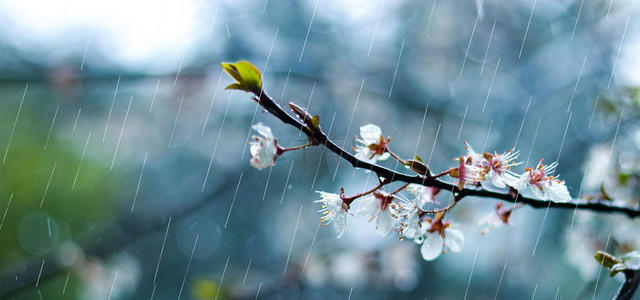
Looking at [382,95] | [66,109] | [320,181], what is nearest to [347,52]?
[382,95]

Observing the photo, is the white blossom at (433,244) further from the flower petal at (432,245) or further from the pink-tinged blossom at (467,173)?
the pink-tinged blossom at (467,173)

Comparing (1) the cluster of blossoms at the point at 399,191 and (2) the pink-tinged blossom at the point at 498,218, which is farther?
(2) the pink-tinged blossom at the point at 498,218

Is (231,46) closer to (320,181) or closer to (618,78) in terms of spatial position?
(320,181)

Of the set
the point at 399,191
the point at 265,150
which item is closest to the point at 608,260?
the point at 399,191

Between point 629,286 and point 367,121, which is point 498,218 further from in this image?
point 367,121

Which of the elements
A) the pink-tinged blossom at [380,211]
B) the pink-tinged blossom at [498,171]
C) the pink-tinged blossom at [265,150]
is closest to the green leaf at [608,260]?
the pink-tinged blossom at [498,171]

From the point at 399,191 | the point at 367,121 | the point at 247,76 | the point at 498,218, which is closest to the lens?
the point at 247,76
